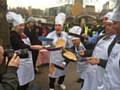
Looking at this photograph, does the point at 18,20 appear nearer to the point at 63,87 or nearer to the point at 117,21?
the point at 63,87

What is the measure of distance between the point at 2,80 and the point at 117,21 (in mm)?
1218

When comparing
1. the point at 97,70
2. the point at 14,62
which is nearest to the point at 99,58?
the point at 97,70

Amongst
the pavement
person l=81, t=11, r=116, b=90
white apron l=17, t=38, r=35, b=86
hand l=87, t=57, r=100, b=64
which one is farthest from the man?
the pavement

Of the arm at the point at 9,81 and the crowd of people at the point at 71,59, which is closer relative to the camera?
the arm at the point at 9,81

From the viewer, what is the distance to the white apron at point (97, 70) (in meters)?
4.75

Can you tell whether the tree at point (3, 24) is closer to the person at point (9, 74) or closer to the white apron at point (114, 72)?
the person at point (9, 74)

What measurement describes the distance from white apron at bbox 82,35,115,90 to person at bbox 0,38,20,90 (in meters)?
1.80

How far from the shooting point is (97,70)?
491 centimetres

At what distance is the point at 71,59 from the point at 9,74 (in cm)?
240

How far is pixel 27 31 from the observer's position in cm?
909

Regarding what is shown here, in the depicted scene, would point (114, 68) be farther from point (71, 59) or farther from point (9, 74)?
point (71, 59)

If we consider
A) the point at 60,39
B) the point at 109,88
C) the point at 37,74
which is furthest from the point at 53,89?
the point at 109,88

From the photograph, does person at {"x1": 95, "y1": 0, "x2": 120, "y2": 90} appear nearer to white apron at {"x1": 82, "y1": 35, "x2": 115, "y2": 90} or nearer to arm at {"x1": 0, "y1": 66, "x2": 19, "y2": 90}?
arm at {"x1": 0, "y1": 66, "x2": 19, "y2": 90}

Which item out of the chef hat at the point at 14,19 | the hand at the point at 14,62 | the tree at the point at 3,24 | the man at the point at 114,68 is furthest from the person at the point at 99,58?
the tree at the point at 3,24
